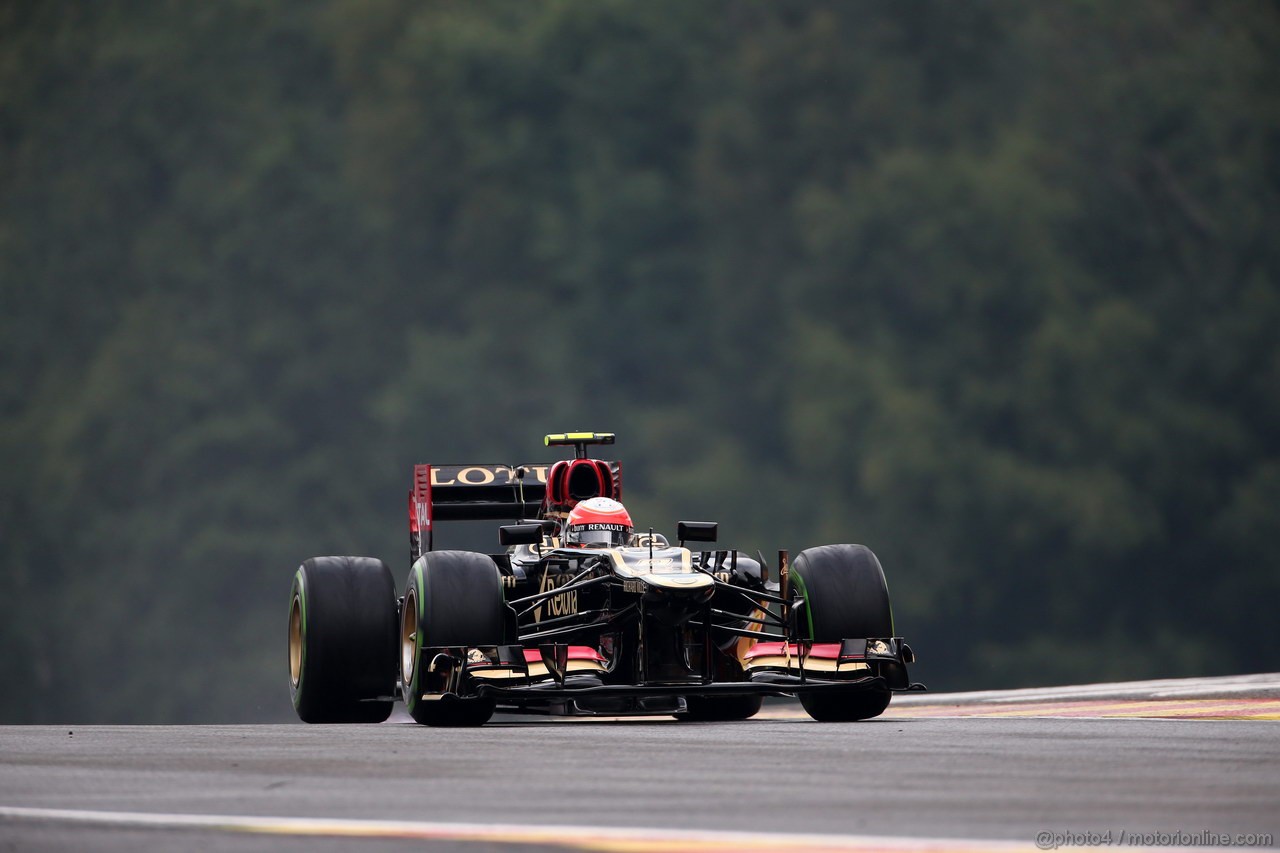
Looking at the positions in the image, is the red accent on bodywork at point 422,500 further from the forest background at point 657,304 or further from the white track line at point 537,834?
the forest background at point 657,304

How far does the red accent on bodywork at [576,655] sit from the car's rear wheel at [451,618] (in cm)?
30

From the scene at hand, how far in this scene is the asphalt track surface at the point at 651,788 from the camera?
7883mm

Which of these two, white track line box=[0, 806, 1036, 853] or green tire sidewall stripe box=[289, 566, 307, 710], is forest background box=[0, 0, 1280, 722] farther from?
white track line box=[0, 806, 1036, 853]

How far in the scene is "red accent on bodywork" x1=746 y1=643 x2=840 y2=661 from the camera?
648 inches

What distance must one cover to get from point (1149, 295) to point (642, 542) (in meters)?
43.2

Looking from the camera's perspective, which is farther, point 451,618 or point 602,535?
point 602,535

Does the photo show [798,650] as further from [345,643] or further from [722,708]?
[345,643]

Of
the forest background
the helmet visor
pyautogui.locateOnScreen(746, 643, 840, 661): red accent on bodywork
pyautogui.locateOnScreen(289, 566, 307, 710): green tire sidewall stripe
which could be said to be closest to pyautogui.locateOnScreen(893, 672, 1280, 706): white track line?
pyautogui.locateOnScreen(746, 643, 840, 661): red accent on bodywork

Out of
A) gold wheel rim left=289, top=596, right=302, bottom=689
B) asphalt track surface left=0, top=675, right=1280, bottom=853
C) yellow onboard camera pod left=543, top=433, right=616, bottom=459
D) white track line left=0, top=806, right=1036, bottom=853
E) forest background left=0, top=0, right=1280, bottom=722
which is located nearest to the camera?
A: white track line left=0, top=806, right=1036, bottom=853

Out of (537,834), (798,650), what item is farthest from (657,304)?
(537,834)

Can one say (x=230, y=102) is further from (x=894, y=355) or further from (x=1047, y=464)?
(x=1047, y=464)

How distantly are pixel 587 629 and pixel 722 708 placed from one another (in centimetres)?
389

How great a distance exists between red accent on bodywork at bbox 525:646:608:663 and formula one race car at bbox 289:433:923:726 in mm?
10

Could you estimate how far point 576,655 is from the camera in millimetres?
16016
